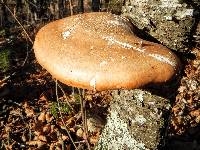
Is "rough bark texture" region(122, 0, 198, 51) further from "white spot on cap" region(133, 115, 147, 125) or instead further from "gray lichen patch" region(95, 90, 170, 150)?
"white spot on cap" region(133, 115, 147, 125)

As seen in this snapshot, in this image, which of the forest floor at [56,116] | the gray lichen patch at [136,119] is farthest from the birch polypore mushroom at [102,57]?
the forest floor at [56,116]

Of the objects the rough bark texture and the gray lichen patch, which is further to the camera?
the gray lichen patch

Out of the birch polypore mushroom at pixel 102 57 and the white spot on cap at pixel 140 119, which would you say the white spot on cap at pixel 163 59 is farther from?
the white spot on cap at pixel 140 119

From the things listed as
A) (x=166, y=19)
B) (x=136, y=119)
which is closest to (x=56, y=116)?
(x=136, y=119)

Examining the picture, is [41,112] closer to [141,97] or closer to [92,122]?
[92,122]

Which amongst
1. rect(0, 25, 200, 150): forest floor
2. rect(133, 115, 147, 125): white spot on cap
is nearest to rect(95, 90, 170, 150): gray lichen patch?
rect(133, 115, 147, 125): white spot on cap
